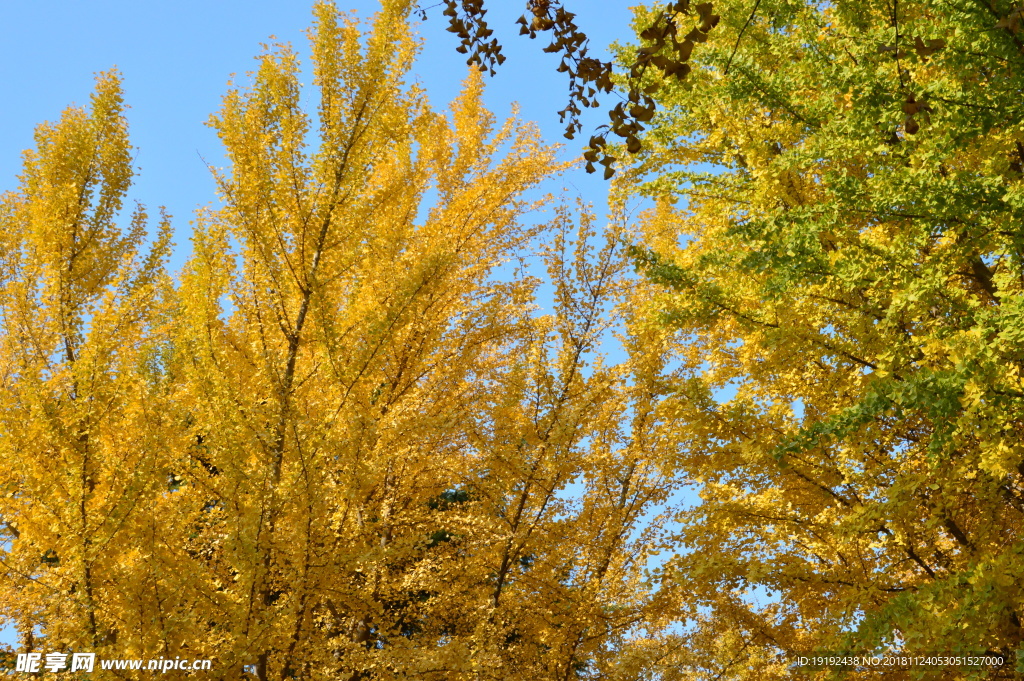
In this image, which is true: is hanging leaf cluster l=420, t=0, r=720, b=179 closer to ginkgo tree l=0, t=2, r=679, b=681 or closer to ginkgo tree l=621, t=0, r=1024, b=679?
ginkgo tree l=621, t=0, r=1024, b=679

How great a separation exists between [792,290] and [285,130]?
410 cm

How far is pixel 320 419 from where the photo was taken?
202 inches

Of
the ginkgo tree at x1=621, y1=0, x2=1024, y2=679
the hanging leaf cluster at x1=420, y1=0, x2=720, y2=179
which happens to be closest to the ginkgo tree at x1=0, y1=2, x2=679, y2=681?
the ginkgo tree at x1=621, y1=0, x2=1024, y2=679

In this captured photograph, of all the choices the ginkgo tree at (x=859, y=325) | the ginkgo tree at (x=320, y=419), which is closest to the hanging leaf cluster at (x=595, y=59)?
the ginkgo tree at (x=859, y=325)

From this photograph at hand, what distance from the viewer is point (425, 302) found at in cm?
651

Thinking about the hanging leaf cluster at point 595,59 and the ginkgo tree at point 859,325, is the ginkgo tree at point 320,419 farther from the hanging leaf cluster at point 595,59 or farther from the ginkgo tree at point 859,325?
the hanging leaf cluster at point 595,59

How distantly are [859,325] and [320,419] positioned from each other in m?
3.72

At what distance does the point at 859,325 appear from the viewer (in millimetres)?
4699

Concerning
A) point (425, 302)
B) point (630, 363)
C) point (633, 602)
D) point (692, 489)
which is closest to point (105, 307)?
point (425, 302)

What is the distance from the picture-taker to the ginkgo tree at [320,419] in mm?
4520

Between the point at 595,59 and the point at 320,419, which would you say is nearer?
the point at 595,59

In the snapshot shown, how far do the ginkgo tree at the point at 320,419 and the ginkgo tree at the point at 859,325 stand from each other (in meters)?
1.04

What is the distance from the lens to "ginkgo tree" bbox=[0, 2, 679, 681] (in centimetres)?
452

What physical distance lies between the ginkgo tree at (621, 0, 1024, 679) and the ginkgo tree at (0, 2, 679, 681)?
104 centimetres
